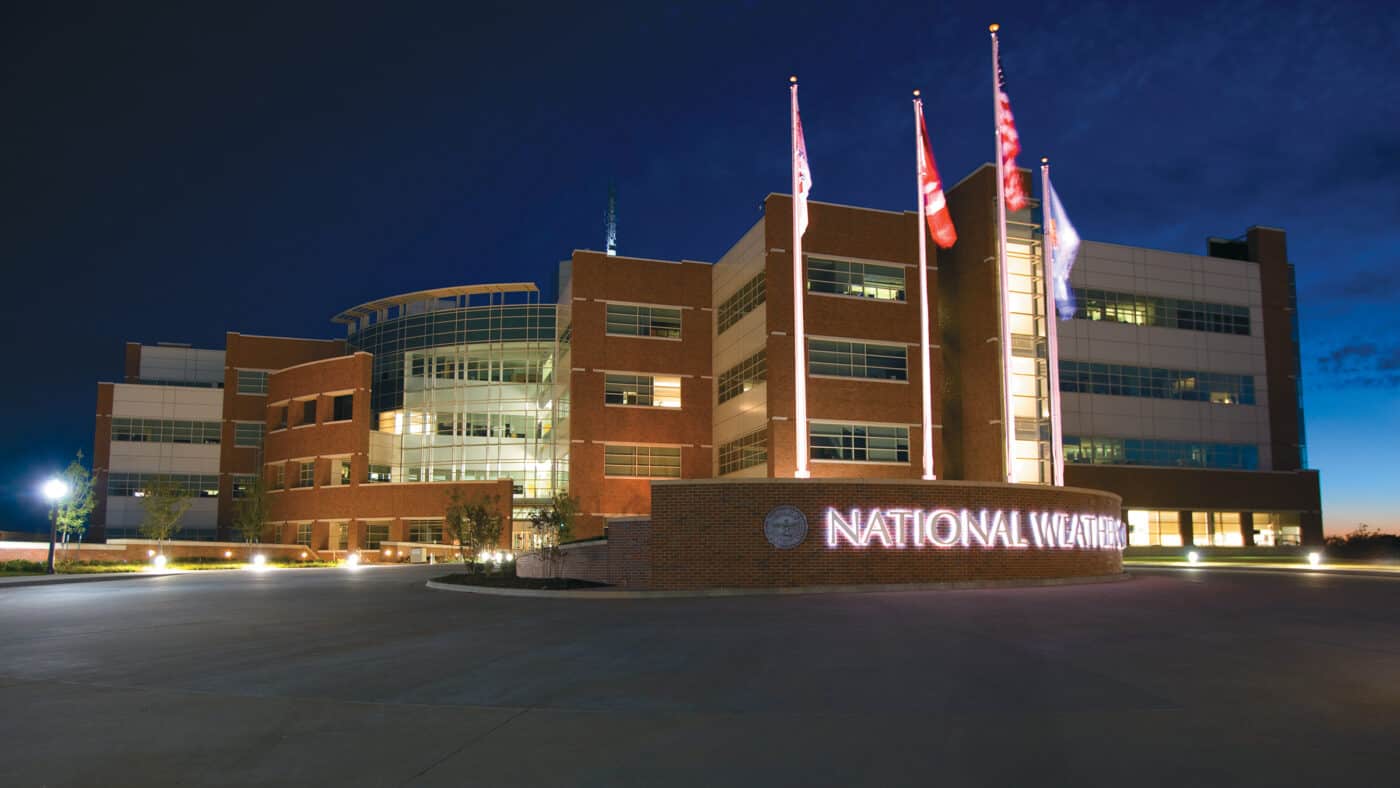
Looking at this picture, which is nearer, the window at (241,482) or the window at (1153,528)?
the window at (1153,528)

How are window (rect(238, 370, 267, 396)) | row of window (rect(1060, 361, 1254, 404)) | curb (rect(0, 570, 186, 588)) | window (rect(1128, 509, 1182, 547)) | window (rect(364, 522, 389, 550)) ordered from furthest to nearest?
window (rect(238, 370, 267, 396)) < window (rect(364, 522, 389, 550)) < window (rect(1128, 509, 1182, 547)) < row of window (rect(1060, 361, 1254, 404)) < curb (rect(0, 570, 186, 588))

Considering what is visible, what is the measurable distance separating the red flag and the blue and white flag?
4588 millimetres

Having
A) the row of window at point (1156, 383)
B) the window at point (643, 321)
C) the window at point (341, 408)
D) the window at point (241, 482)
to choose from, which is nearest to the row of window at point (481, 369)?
the window at point (341, 408)

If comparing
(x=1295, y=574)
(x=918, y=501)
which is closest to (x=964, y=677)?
(x=918, y=501)

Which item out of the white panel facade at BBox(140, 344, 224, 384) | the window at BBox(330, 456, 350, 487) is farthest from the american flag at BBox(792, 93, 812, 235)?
the white panel facade at BBox(140, 344, 224, 384)

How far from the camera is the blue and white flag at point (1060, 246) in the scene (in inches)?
1314

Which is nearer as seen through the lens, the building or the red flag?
the red flag

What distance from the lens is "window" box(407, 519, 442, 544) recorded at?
→ 65625mm

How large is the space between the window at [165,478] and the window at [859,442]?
181 ft

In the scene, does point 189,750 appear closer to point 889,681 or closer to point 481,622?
point 889,681

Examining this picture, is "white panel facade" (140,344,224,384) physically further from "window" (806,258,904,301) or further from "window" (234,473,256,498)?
"window" (806,258,904,301)

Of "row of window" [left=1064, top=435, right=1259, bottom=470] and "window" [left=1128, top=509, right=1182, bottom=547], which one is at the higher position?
"row of window" [left=1064, top=435, right=1259, bottom=470]

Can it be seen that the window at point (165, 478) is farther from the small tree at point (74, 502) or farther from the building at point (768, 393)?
the small tree at point (74, 502)

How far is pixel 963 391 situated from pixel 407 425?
4339cm
